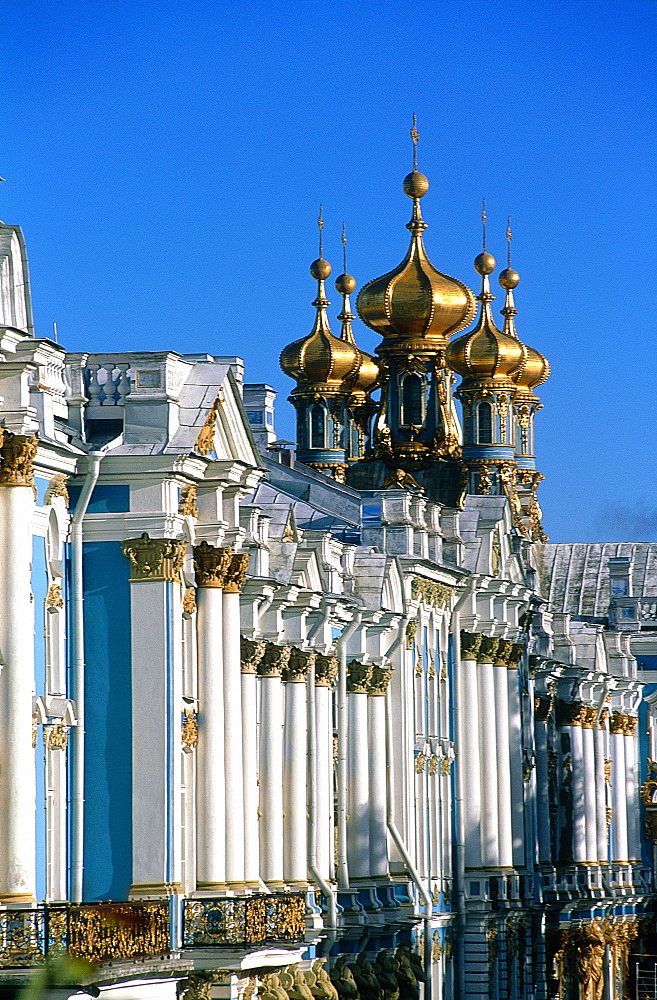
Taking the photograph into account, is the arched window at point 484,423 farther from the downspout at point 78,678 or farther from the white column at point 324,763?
the downspout at point 78,678

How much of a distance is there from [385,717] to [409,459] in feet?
61.4

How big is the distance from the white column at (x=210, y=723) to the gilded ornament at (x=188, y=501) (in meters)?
0.42

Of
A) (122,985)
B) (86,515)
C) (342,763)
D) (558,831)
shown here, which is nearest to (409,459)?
(558,831)

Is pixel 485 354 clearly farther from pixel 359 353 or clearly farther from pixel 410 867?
pixel 410 867

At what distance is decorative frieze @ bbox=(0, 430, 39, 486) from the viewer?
2284 centimetres

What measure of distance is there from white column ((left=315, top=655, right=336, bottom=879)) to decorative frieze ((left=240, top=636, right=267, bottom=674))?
388 cm

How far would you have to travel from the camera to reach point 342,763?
1469 inches

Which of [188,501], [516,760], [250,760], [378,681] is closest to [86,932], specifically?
[188,501]

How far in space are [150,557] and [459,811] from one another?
21696 millimetres

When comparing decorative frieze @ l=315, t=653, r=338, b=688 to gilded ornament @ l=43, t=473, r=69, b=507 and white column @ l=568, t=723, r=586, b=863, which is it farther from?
white column @ l=568, t=723, r=586, b=863

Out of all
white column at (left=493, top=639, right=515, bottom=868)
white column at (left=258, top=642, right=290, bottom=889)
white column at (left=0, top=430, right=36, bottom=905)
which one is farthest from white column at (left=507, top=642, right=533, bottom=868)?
white column at (left=0, top=430, right=36, bottom=905)

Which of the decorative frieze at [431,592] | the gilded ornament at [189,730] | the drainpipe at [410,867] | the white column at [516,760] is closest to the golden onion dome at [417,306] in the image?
the white column at [516,760]

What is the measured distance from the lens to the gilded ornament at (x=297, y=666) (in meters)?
33.8

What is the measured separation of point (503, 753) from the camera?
49438mm
